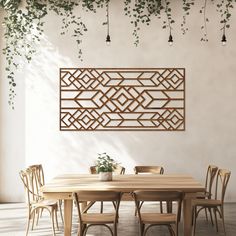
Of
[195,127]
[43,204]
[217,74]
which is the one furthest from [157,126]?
[43,204]

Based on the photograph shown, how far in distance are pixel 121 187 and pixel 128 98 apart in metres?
2.88

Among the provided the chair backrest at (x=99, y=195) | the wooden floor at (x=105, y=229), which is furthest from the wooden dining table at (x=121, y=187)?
the wooden floor at (x=105, y=229)

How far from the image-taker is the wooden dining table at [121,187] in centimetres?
472

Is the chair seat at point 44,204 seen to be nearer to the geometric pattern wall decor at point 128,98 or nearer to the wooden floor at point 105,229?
the wooden floor at point 105,229

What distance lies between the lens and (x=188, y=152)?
296 inches

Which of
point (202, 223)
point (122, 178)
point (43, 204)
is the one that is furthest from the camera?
point (202, 223)

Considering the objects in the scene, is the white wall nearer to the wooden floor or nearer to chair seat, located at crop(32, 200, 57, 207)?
the wooden floor

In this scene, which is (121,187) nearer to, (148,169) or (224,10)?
(148,169)

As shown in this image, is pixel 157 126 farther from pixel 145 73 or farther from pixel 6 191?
pixel 6 191

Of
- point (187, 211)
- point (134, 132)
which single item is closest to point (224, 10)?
point (134, 132)

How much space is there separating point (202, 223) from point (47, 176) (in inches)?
105

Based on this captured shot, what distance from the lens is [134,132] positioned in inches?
297

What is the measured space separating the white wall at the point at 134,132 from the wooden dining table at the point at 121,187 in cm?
197

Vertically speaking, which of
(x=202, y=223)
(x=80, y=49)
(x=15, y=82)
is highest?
(x=80, y=49)
